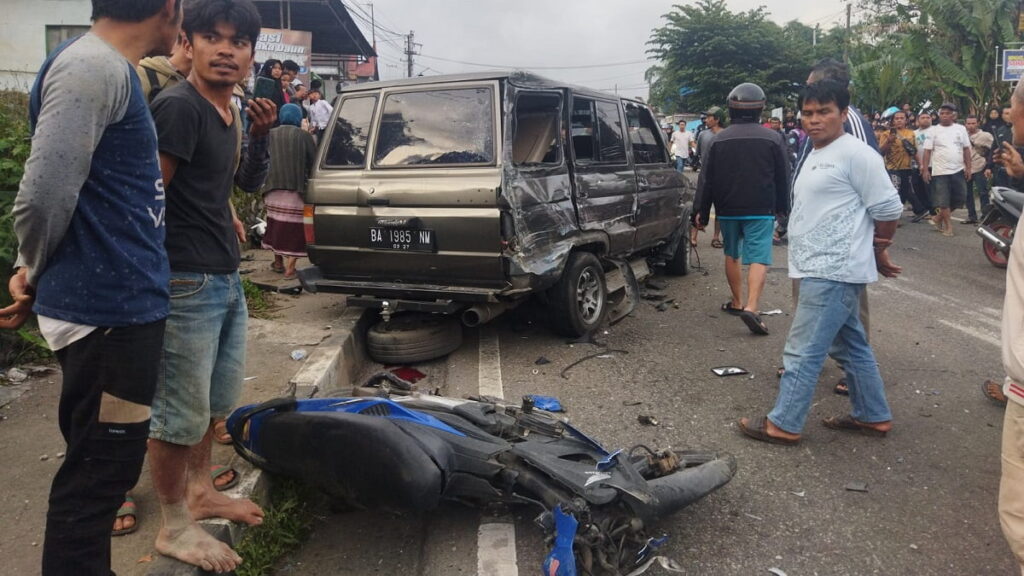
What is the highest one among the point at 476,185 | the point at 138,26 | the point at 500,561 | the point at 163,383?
the point at 138,26

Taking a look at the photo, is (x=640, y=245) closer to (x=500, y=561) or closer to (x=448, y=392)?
(x=448, y=392)

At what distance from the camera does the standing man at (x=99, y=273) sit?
6.09 feet

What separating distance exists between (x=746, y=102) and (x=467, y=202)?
3.03 m

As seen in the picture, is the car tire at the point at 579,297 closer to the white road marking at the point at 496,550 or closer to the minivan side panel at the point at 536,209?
the minivan side panel at the point at 536,209

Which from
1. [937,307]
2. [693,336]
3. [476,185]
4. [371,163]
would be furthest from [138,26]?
[937,307]

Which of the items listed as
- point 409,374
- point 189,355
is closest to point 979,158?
point 409,374

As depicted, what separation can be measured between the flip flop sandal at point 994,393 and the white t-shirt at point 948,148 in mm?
8499

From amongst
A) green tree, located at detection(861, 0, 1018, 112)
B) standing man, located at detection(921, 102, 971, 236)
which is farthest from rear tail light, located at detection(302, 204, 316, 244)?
green tree, located at detection(861, 0, 1018, 112)

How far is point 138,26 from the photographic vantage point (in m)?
2.00

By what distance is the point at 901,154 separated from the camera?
13172 mm

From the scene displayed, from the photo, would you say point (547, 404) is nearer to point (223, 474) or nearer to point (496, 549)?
point (496, 549)

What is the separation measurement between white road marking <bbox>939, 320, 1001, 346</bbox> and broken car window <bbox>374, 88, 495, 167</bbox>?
13.7 feet

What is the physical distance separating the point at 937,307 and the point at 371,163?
17.9 feet

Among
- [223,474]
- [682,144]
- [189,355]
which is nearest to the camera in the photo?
[189,355]
